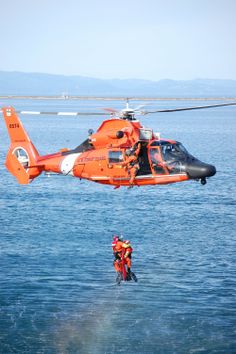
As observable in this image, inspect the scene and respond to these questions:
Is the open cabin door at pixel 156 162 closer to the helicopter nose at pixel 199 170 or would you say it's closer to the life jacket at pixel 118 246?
the helicopter nose at pixel 199 170

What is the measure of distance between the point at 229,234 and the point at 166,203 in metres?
18.5

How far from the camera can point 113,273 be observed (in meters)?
63.4

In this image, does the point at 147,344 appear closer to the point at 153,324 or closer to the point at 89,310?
the point at 153,324

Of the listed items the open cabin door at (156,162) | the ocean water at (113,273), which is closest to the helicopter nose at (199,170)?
the open cabin door at (156,162)

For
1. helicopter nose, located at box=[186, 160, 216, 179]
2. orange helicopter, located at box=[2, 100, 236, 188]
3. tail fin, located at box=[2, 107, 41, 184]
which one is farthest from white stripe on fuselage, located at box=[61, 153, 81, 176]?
helicopter nose, located at box=[186, 160, 216, 179]

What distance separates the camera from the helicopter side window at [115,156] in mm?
40500

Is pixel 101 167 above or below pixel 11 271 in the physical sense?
above

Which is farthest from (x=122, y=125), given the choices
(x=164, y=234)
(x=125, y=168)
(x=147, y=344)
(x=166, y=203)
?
(x=166, y=203)

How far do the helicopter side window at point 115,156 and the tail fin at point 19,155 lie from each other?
6.60m

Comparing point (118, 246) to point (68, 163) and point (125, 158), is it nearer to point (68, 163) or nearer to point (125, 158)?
point (68, 163)

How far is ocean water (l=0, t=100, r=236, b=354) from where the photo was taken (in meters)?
49.9

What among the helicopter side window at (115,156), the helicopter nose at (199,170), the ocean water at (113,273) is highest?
the helicopter side window at (115,156)

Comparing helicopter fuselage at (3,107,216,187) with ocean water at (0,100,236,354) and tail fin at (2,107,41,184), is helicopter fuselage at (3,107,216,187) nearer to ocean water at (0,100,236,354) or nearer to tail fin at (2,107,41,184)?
tail fin at (2,107,41,184)

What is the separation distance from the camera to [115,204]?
96438 millimetres
